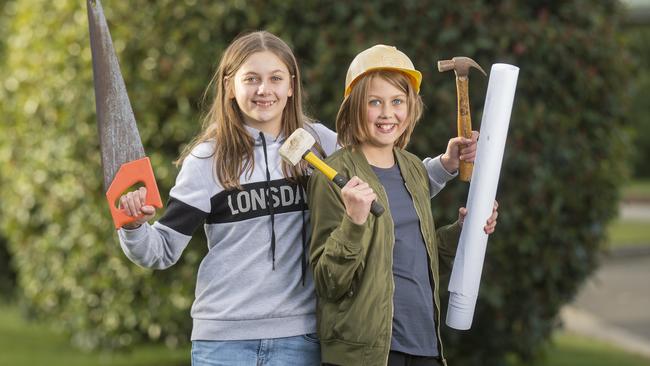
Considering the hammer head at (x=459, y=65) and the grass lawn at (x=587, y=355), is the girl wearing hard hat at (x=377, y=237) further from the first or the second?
the grass lawn at (x=587, y=355)

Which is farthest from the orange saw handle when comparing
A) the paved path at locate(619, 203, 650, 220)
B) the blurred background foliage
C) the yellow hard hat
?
the paved path at locate(619, 203, 650, 220)

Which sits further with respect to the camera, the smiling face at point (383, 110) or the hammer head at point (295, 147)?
the smiling face at point (383, 110)

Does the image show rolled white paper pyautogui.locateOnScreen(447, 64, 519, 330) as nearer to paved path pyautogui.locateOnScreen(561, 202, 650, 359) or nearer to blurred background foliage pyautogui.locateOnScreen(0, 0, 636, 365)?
blurred background foliage pyautogui.locateOnScreen(0, 0, 636, 365)

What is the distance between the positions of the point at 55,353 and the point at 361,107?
5.51m

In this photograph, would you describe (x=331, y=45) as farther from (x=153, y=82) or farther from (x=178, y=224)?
(x=178, y=224)

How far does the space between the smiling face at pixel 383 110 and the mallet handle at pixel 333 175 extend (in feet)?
0.73

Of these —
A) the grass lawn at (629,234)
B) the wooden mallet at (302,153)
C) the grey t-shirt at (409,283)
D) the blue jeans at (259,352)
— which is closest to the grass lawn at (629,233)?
the grass lawn at (629,234)

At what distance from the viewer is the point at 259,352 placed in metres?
2.85

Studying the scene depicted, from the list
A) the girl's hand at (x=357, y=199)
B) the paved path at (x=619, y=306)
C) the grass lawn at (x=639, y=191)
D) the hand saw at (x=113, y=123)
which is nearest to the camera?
the girl's hand at (x=357, y=199)

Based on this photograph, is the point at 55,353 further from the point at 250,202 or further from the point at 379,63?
the point at 379,63

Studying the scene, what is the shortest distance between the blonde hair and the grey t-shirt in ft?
0.36

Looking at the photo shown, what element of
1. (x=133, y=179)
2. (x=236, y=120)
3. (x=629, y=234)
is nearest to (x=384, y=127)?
(x=236, y=120)

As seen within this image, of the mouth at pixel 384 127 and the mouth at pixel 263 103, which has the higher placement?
the mouth at pixel 263 103

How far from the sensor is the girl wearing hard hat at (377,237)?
268 cm
